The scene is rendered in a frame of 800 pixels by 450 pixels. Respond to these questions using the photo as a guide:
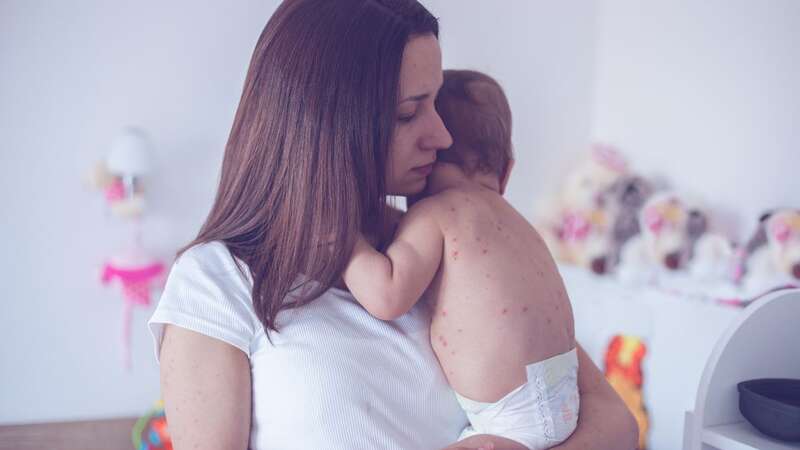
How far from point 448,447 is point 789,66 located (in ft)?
6.83

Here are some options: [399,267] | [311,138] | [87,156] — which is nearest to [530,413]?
[399,267]

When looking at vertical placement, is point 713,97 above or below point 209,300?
above

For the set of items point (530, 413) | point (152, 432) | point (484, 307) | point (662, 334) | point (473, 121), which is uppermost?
point (473, 121)

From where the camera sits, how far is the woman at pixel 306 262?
0.92 metres

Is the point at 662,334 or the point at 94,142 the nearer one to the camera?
the point at 662,334

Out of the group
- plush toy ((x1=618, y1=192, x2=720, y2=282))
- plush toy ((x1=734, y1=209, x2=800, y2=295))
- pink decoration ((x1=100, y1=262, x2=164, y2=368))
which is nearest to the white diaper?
plush toy ((x1=734, y1=209, x2=800, y2=295))

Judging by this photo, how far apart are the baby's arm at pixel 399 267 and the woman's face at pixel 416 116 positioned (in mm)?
68

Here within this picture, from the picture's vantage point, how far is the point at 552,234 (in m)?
3.07

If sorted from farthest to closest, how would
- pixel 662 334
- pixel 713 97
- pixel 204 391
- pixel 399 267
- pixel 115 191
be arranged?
pixel 115 191 → pixel 713 97 → pixel 662 334 → pixel 399 267 → pixel 204 391

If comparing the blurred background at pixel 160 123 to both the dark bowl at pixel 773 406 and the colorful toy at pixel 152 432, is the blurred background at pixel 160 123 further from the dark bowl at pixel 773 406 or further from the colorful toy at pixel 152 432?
the dark bowl at pixel 773 406

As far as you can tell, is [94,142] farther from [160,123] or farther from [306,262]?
[306,262]

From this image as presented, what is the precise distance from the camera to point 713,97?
275 cm

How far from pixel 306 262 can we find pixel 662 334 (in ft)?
6.00

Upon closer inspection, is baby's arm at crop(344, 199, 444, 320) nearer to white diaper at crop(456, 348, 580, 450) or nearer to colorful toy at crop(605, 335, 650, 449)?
white diaper at crop(456, 348, 580, 450)
